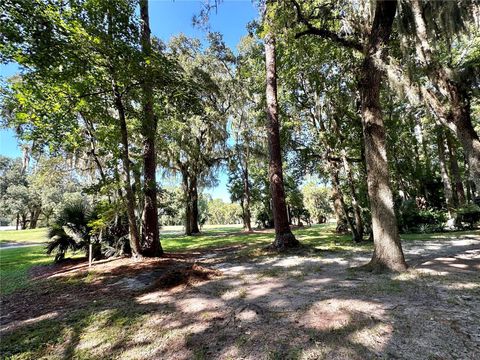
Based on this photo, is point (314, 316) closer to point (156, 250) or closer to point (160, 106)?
point (156, 250)

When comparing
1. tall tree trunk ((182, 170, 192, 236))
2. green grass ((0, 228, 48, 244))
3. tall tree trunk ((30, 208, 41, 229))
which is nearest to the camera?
tall tree trunk ((182, 170, 192, 236))

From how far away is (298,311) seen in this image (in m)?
3.16

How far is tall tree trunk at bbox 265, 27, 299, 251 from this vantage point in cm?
840

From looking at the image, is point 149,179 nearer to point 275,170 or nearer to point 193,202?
point 275,170

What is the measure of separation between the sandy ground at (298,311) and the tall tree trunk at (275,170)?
100 inches

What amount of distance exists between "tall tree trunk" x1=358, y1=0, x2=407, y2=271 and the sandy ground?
1.41 feet

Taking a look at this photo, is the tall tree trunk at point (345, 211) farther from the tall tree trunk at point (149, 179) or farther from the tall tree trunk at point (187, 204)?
the tall tree trunk at point (187, 204)

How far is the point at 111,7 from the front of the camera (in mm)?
5469

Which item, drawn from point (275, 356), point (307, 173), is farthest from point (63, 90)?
point (307, 173)

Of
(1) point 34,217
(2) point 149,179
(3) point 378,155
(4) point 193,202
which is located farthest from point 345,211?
(1) point 34,217

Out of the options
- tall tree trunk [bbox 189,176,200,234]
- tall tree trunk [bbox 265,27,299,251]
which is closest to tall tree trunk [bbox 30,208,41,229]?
tall tree trunk [bbox 189,176,200,234]

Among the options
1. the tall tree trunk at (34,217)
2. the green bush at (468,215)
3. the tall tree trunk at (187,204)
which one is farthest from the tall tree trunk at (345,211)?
the tall tree trunk at (34,217)

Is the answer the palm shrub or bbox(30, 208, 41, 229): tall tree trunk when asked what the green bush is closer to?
the palm shrub

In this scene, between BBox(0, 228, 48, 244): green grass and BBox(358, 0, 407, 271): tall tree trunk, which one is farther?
BBox(0, 228, 48, 244): green grass
